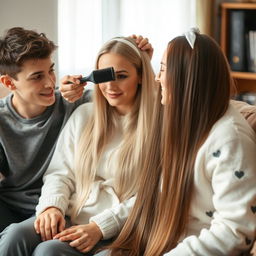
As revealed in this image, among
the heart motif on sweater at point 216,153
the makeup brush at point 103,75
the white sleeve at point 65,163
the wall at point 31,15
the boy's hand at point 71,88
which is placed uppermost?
the wall at point 31,15

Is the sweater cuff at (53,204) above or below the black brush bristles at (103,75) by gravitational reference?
below

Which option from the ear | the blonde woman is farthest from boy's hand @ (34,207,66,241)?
the ear

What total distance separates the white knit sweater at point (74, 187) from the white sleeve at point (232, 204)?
337mm

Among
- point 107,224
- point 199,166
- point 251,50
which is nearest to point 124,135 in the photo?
point 107,224

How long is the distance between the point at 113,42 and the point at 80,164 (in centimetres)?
42

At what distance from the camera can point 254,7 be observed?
3.21 metres

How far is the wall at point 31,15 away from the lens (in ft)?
9.63

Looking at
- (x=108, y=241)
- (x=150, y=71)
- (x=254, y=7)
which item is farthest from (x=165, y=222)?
(x=254, y=7)

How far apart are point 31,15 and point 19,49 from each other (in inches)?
42.8

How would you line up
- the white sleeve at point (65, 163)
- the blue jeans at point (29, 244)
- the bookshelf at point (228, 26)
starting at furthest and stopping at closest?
the bookshelf at point (228, 26) < the white sleeve at point (65, 163) < the blue jeans at point (29, 244)

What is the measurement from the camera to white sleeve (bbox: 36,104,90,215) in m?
1.85

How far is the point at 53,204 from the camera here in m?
1.79

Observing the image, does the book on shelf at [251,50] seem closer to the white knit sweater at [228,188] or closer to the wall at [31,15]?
the wall at [31,15]

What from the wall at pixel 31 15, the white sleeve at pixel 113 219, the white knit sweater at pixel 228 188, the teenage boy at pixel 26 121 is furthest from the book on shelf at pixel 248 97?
the white knit sweater at pixel 228 188
